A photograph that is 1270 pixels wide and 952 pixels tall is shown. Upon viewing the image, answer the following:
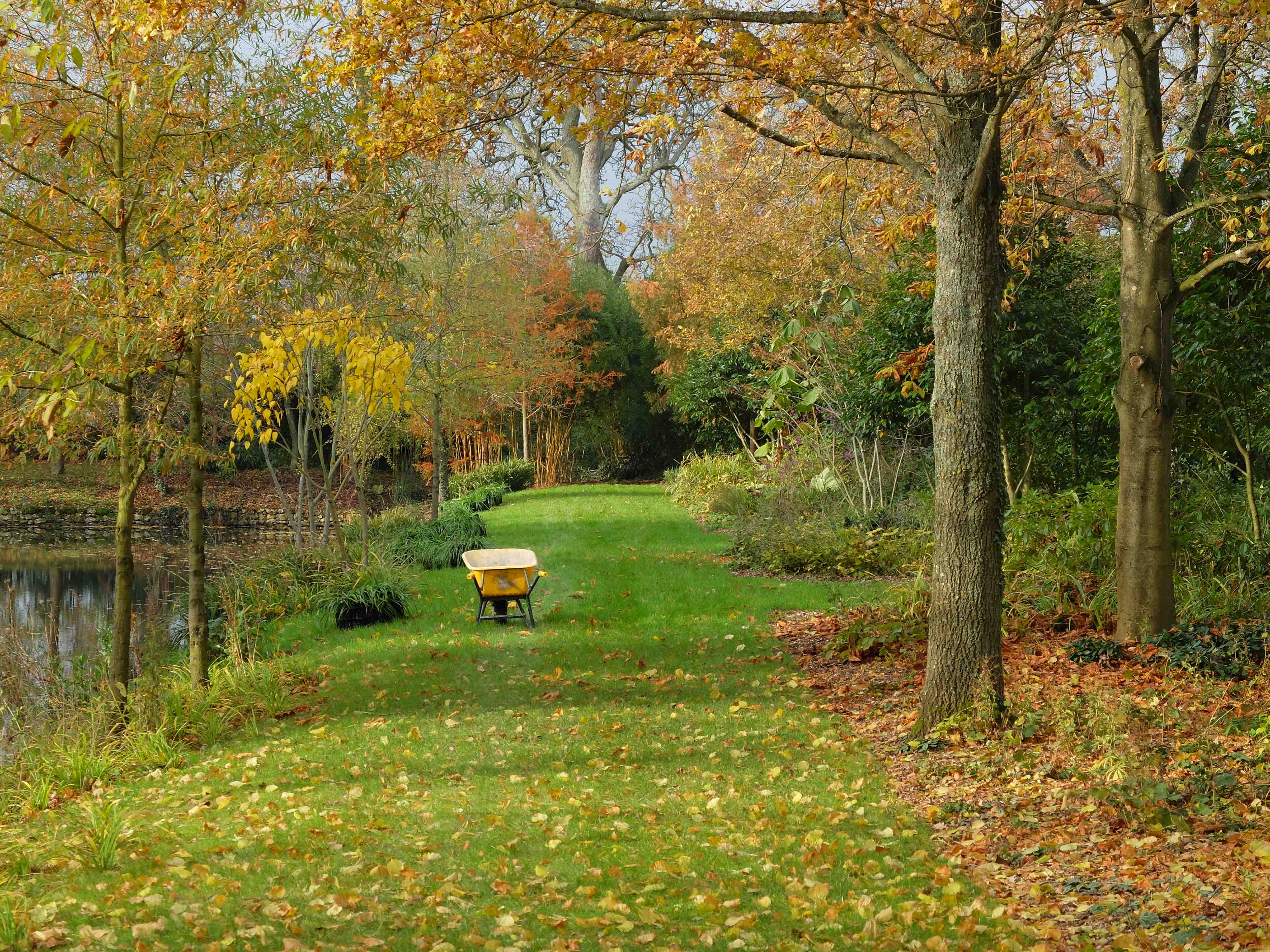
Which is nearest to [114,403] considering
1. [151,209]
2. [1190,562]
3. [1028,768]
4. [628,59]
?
[151,209]

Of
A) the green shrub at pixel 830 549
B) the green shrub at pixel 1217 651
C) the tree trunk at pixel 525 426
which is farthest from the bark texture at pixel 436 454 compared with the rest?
the green shrub at pixel 1217 651

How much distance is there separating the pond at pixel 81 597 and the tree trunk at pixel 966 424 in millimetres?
6954

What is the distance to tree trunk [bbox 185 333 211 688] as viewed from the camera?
7723 millimetres

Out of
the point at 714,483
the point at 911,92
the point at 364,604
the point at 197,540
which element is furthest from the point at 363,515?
the point at 714,483

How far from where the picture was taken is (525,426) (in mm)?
26922

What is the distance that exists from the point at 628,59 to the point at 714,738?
13.1 ft

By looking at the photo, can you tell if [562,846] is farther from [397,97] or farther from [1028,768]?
[397,97]

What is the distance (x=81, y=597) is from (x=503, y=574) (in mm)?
8813

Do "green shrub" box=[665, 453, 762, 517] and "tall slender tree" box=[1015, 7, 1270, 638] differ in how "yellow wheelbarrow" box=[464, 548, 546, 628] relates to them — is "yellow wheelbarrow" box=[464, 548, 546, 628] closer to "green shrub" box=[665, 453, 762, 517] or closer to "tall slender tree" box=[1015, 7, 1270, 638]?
"tall slender tree" box=[1015, 7, 1270, 638]

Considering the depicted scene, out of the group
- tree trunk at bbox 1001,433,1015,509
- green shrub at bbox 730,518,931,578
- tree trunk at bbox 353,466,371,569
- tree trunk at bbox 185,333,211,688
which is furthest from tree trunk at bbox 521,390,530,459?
tree trunk at bbox 185,333,211,688

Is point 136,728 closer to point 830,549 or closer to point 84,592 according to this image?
point 830,549

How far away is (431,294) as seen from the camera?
1162 centimetres

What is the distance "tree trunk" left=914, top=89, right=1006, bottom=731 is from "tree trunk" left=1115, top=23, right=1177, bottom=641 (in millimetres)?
1787

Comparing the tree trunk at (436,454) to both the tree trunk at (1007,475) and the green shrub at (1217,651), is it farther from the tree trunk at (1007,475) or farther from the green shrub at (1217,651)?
the green shrub at (1217,651)
